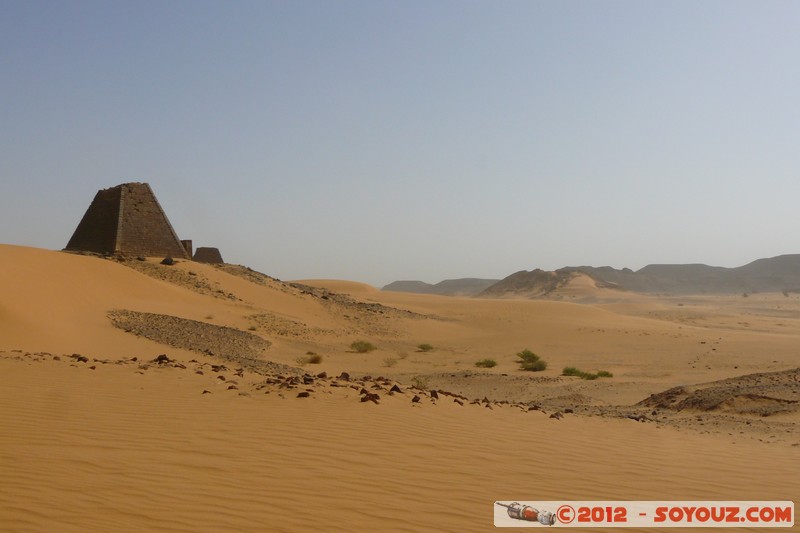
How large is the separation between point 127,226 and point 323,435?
2802cm

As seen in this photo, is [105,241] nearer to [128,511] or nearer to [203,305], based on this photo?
[203,305]

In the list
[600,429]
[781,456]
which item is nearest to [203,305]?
[600,429]

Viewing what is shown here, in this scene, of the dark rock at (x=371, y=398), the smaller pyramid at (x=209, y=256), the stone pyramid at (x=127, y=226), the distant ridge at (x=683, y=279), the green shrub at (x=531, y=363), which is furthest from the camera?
the distant ridge at (x=683, y=279)

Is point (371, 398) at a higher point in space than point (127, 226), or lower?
lower

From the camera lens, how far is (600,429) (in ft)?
31.6

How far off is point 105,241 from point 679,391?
2650 centimetres

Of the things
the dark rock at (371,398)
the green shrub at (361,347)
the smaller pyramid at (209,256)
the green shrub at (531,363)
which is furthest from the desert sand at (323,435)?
the smaller pyramid at (209,256)

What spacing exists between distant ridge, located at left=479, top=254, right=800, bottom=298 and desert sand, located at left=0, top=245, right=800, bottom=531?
7728cm

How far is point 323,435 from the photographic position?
736cm

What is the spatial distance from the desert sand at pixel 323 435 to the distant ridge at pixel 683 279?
254 ft

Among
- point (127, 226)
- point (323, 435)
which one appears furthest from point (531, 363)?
point (127, 226)

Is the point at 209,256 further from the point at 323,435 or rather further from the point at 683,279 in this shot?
the point at 683,279

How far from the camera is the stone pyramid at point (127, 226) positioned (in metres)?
32.3

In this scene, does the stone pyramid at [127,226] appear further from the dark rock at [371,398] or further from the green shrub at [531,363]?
the dark rock at [371,398]
